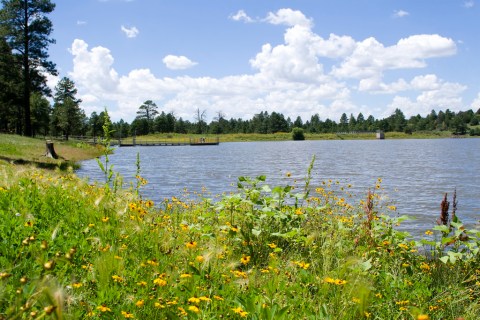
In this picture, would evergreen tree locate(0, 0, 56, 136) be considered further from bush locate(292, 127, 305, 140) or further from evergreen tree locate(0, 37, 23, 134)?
bush locate(292, 127, 305, 140)

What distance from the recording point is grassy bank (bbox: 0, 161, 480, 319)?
3160 mm

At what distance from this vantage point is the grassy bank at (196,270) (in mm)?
3160

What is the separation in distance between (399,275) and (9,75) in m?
45.6

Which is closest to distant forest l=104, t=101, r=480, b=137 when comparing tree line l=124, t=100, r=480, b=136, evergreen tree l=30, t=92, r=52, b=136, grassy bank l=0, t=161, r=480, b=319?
tree line l=124, t=100, r=480, b=136

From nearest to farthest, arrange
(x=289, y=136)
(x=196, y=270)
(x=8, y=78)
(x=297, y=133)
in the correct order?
(x=196, y=270), (x=8, y=78), (x=297, y=133), (x=289, y=136)

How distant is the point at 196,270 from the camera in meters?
3.61

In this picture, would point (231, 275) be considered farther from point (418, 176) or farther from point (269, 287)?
point (418, 176)

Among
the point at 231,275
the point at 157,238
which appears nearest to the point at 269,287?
the point at 231,275

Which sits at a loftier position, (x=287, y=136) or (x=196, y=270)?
(x=287, y=136)

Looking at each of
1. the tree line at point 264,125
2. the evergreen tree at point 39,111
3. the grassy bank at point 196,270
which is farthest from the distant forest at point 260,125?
the grassy bank at point 196,270

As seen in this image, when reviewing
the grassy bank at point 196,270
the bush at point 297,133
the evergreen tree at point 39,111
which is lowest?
the grassy bank at point 196,270

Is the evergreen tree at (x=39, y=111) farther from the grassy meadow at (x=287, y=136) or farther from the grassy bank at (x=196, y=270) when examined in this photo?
the grassy bank at (x=196, y=270)

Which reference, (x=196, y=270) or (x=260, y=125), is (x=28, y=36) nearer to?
(x=196, y=270)

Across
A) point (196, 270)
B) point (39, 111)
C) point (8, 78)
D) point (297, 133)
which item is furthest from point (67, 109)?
point (297, 133)
